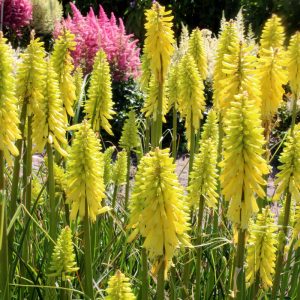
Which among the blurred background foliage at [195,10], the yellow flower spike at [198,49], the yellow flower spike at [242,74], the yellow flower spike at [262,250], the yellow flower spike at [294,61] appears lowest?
the yellow flower spike at [262,250]

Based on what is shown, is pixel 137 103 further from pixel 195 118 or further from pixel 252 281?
pixel 252 281

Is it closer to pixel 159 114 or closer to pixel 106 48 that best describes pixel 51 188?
pixel 159 114

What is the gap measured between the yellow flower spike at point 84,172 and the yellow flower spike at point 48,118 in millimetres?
331

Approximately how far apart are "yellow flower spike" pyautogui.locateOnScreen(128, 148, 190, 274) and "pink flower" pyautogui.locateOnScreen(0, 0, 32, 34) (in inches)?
453

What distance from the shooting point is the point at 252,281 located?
3225mm

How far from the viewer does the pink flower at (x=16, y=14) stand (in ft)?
44.3

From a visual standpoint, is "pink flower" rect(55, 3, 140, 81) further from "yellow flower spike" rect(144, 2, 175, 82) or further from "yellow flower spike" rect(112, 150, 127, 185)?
"yellow flower spike" rect(144, 2, 175, 82)

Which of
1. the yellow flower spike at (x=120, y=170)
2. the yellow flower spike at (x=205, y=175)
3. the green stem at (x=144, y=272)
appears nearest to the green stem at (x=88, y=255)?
the green stem at (x=144, y=272)

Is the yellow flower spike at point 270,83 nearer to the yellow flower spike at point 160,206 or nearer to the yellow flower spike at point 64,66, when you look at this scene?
the yellow flower spike at point 64,66

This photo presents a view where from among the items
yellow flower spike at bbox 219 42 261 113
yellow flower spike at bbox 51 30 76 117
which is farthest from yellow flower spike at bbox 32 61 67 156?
yellow flower spike at bbox 219 42 261 113

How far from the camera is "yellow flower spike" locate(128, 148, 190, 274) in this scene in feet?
8.00

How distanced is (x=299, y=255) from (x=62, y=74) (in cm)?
152

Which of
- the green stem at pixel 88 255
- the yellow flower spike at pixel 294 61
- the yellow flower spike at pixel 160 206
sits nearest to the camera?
the yellow flower spike at pixel 160 206

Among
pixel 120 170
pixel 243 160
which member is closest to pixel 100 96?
pixel 120 170
